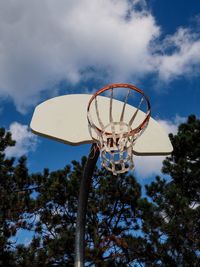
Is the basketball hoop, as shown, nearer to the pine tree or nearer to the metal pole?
the metal pole

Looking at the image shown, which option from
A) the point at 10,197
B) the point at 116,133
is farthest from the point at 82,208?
the point at 10,197

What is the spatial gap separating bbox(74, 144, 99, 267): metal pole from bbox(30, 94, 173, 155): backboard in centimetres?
20

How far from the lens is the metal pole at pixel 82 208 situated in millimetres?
3600

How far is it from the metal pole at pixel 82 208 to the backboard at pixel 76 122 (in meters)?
0.20

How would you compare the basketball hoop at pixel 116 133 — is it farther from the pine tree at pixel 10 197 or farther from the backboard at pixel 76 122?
the pine tree at pixel 10 197

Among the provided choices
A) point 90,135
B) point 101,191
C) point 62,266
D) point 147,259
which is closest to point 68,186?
point 101,191

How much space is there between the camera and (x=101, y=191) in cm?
937

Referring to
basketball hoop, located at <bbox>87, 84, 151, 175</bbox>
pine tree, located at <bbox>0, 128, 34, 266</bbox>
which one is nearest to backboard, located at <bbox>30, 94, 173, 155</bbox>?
basketball hoop, located at <bbox>87, 84, 151, 175</bbox>

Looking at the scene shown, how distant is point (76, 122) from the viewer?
3838 millimetres

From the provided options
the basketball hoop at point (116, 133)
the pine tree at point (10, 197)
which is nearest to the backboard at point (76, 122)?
the basketball hoop at point (116, 133)

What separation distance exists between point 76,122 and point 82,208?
86 cm

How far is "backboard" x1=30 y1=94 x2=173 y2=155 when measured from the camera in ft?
11.9

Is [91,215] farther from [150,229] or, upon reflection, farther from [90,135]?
[90,135]

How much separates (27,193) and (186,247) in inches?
155
